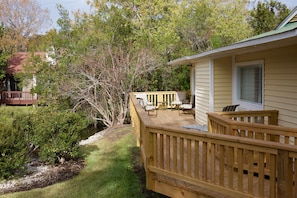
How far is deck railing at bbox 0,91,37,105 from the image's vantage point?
2225 cm

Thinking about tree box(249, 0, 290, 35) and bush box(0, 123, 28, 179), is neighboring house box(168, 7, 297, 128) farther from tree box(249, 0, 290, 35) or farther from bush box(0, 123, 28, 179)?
tree box(249, 0, 290, 35)

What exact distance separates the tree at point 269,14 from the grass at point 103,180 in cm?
1404

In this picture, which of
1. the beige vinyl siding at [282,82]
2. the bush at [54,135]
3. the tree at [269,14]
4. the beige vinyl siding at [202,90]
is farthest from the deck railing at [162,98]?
the tree at [269,14]

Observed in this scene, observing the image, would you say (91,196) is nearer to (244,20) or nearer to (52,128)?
(52,128)

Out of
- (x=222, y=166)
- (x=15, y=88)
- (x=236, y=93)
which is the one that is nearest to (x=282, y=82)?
(x=236, y=93)

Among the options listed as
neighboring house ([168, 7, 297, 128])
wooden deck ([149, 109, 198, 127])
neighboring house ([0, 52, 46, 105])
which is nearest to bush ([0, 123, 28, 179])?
wooden deck ([149, 109, 198, 127])

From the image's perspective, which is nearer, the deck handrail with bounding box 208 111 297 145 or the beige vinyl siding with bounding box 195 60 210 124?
the deck handrail with bounding box 208 111 297 145

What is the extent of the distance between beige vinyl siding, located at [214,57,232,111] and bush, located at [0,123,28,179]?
223 inches

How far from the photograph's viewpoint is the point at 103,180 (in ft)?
22.0

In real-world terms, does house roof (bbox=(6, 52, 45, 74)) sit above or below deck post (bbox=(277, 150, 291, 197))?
above

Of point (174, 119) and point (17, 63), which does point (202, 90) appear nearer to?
point (174, 119)

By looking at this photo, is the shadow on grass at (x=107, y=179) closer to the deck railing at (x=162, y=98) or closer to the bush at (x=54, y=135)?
the bush at (x=54, y=135)

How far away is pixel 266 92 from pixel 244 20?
70.5 feet

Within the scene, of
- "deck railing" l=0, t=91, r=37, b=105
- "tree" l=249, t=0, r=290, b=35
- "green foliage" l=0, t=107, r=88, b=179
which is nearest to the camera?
"green foliage" l=0, t=107, r=88, b=179
